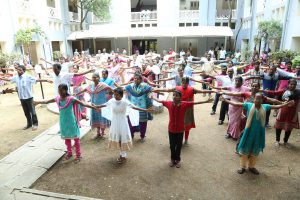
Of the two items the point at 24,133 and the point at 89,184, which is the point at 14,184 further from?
the point at 24,133

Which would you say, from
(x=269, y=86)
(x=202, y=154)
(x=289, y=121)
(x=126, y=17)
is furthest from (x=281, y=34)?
(x=126, y=17)

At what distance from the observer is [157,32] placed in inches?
855

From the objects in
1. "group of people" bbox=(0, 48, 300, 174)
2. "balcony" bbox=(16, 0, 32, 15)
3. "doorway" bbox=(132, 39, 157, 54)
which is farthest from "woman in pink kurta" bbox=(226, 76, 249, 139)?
"doorway" bbox=(132, 39, 157, 54)

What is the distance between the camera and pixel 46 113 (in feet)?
25.5

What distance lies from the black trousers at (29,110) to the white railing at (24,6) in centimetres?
1278

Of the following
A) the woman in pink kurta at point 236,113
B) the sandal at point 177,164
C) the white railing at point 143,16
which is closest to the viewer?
the sandal at point 177,164

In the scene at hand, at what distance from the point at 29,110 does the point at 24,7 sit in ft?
44.0

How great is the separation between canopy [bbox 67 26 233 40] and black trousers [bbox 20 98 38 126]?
16.3 m

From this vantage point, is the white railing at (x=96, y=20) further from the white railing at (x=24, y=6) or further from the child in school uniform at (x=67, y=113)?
the child in school uniform at (x=67, y=113)

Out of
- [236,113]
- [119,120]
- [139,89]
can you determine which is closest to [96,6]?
[139,89]

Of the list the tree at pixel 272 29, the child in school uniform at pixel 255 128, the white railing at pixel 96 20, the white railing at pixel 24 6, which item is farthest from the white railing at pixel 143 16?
the child in school uniform at pixel 255 128

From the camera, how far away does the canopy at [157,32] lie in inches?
818

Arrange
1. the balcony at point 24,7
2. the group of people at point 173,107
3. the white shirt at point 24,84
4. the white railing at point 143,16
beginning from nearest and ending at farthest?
1. the group of people at point 173,107
2. the white shirt at point 24,84
3. the balcony at point 24,7
4. the white railing at point 143,16

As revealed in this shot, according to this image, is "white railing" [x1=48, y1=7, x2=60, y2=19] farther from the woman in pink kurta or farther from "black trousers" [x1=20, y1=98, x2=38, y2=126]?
the woman in pink kurta
